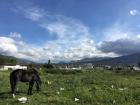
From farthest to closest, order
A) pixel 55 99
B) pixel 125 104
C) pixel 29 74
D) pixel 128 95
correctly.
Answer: pixel 29 74 < pixel 128 95 < pixel 55 99 < pixel 125 104

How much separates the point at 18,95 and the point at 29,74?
281 centimetres

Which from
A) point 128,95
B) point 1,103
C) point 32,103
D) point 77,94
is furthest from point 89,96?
point 1,103

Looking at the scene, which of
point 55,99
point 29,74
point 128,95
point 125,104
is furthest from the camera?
point 29,74

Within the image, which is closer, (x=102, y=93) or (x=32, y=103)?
(x=32, y=103)

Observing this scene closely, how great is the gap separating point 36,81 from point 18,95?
3.30m

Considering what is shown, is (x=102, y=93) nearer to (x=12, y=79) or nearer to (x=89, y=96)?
(x=89, y=96)

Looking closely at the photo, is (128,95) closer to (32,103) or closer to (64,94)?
(64,94)

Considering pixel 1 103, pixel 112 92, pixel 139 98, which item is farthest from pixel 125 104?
pixel 1 103

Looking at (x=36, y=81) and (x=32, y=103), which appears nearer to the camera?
(x=32, y=103)

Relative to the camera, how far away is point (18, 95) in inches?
1077

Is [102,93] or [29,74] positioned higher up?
[29,74]

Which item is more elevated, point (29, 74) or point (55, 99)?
point (29, 74)

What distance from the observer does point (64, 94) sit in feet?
90.5

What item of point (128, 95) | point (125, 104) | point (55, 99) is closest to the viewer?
point (125, 104)
